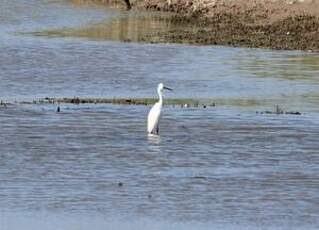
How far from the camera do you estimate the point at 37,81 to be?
25453 mm

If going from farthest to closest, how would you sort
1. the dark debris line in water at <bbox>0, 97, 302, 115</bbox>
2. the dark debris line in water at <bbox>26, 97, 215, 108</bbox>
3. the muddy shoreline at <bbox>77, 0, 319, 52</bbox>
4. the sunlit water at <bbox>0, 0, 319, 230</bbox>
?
the muddy shoreline at <bbox>77, 0, 319, 52</bbox>, the dark debris line in water at <bbox>26, 97, 215, 108</bbox>, the dark debris line in water at <bbox>0, 97, 302, 115</bbox>, the sunlit water at <bbox>0, 0, 319, 230</bbox>

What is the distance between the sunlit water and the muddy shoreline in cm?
151

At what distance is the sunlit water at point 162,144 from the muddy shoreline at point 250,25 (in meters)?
1.51

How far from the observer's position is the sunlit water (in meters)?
13.4

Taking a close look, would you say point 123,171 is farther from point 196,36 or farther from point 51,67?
point 196,36

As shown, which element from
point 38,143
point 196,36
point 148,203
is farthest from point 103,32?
point 148,203

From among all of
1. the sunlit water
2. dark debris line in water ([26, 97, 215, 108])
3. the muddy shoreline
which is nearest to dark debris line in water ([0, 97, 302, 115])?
dark debris line in water ([26, 97, 215, 108])

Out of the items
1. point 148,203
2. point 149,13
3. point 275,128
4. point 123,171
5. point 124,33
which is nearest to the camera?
point 148,203

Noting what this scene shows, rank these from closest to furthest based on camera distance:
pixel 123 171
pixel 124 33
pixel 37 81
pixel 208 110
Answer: pixel 123 171 < pixel 208 110 < pixel 37 81 < pixel 124 33

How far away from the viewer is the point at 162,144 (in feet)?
58.5

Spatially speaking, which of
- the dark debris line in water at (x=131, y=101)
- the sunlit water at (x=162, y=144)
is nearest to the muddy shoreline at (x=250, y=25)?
the sunlit water at (x=162, y=144)

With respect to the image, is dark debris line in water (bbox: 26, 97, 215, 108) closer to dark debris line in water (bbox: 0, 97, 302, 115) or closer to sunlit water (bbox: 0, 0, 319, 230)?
dark debris line in water (bbox: 0, 97, 302, 115)

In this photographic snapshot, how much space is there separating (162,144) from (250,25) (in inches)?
718

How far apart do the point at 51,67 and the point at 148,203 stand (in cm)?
1444
